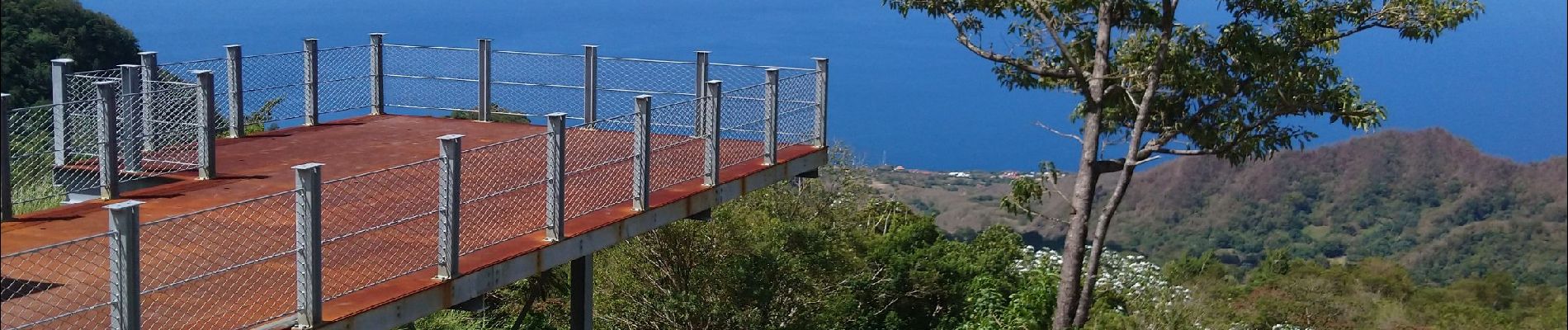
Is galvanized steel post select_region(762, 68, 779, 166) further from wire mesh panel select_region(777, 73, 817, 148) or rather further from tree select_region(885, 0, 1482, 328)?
A: tree select_region(885, 0, 1482, 328)

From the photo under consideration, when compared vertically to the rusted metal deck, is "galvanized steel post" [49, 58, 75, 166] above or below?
above

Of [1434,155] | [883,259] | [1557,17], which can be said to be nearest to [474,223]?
[883,259]

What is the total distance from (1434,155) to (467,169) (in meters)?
59.4

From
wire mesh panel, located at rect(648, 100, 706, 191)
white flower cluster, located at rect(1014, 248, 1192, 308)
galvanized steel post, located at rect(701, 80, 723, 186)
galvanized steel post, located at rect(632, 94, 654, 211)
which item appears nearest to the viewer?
galvanized steel post, located at rect(632, 94, 654, 211)

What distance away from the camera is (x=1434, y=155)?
64.4 meters

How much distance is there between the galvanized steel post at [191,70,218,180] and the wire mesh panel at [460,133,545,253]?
1.73 m

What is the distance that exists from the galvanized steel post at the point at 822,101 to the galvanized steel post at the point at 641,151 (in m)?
2.63

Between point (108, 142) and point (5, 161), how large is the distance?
92cm

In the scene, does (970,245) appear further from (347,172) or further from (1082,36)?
(347,172)

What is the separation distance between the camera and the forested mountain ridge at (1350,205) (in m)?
57.7

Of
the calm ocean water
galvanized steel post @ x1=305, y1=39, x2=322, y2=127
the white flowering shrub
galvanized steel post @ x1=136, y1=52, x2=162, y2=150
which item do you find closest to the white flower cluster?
the white flowering shrub

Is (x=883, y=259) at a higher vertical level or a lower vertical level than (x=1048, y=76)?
lower

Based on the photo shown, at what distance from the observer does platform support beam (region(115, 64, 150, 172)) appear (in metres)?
10.7

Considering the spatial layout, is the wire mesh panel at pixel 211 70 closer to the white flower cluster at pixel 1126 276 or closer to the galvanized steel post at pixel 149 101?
the galvanized steel post at pixel 149 101
